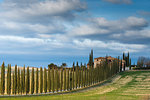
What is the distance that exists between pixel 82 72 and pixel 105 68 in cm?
974

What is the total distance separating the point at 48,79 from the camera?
23.6m

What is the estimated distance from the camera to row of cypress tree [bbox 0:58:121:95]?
2172cm

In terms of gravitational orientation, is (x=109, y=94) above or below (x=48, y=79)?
below

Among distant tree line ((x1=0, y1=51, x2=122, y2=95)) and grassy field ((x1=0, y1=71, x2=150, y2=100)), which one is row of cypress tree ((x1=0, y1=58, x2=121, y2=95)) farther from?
grassy field ((x1=0, y1=71, x2=150, y2=100))

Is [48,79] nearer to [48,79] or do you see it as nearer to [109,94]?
[48,79]

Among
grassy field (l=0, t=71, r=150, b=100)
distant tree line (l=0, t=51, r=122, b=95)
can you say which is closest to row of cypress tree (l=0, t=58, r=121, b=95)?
distant tree line (l=0, t=51, r=122, b=95)

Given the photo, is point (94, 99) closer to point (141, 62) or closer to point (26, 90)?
point (26, 90)

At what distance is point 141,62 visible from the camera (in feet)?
243

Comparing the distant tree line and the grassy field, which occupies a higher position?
the distant tree line

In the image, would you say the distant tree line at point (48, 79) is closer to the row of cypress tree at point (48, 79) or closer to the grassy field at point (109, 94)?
the row of cypress tree at point (48, 79)

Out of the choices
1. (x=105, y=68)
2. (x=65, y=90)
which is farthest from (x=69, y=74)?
(x=105, y=68)

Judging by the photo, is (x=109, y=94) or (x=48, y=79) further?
(x=48, y=79)

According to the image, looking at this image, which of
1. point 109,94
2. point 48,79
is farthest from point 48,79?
point 109,94

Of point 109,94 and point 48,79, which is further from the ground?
point 48,79
